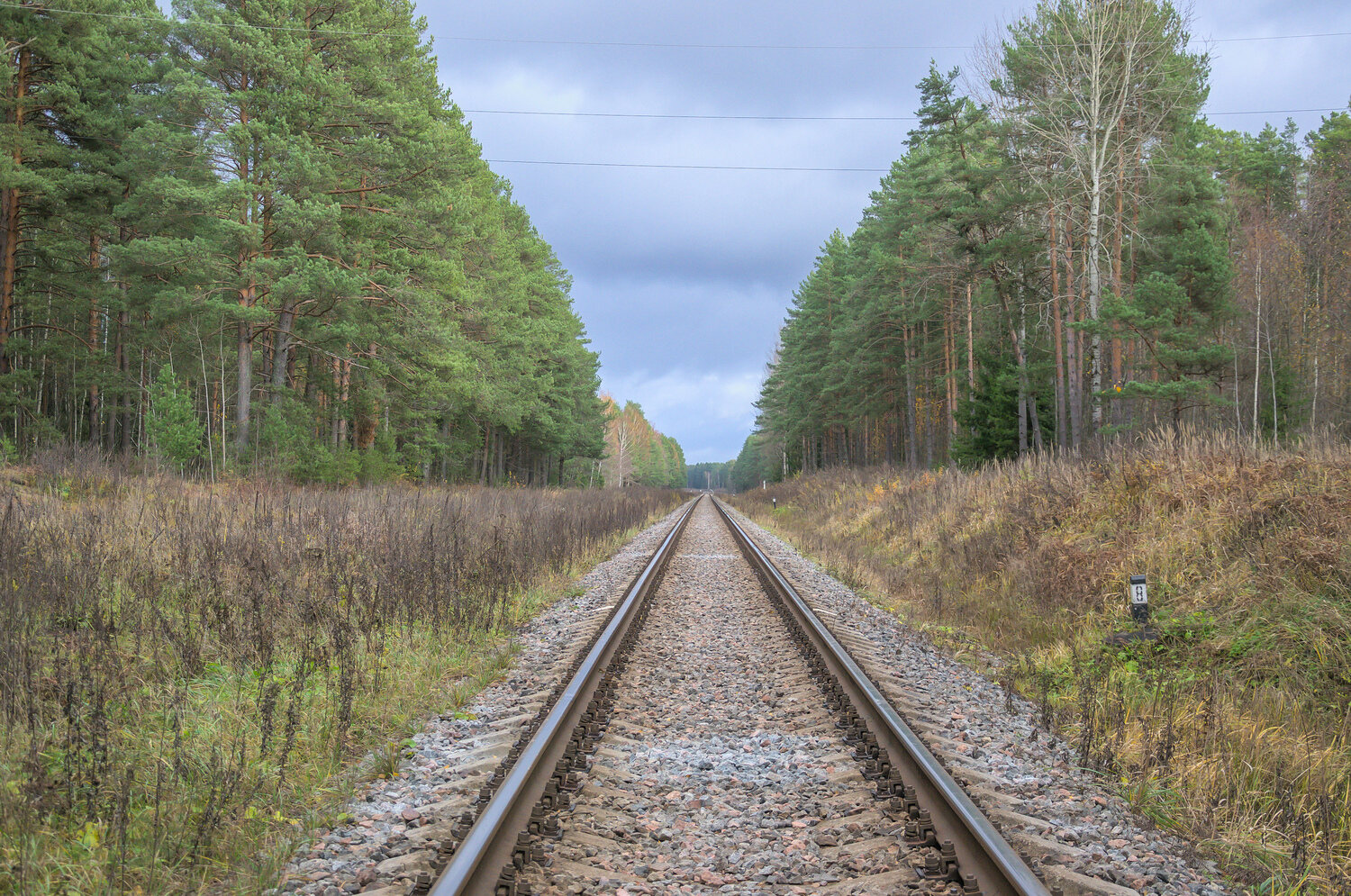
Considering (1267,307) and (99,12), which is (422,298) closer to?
(99,12)

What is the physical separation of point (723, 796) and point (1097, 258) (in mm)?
21111

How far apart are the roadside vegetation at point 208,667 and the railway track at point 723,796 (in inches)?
35.8

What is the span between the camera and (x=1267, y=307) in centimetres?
3144

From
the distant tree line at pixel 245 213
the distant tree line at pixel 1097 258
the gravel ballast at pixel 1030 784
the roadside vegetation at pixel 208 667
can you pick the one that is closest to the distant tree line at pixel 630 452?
the distant tree line at pixel 1097 258

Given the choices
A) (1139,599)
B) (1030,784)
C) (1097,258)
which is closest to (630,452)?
(1097,258)

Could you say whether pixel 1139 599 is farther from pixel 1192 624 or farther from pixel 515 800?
pixel 515 800

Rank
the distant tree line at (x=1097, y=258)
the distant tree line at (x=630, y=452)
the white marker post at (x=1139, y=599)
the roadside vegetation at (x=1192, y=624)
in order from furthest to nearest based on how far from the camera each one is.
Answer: the distant tree line at (x=630, y=452) → the distant tree line at (x=1097, y=258) → the white marker post at (x=1139, y=599) → the roadside vegetation at (x=1192, y=624)

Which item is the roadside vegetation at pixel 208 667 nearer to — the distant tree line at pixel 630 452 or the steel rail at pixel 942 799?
the steel rail at pixel 942 799

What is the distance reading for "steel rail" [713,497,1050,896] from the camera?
8.53 feet

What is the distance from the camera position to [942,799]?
3.28 metres

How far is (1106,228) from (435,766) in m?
25.2

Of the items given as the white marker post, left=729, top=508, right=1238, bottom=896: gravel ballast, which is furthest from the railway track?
the white marker post

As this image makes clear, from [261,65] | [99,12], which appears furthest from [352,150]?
[99,12]

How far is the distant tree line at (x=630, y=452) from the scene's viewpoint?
82750 millimetres
